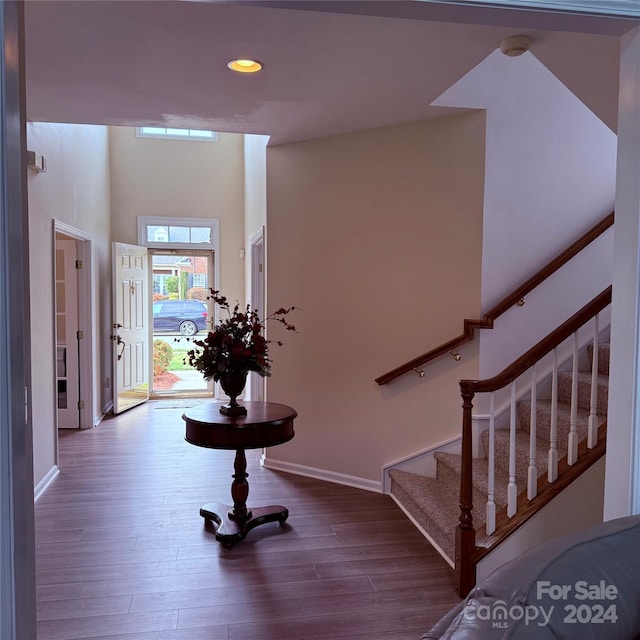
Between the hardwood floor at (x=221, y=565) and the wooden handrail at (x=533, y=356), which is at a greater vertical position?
the wooden handrail at (x=533, y=356)

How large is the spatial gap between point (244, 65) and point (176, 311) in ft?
22.7

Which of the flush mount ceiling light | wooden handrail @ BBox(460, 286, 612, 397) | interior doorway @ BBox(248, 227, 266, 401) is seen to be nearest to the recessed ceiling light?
the flush mount ceiling light

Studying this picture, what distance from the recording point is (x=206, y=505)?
3.38 meters

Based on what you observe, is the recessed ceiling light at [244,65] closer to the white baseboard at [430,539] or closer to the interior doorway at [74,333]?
the white baseboard at [430,539]

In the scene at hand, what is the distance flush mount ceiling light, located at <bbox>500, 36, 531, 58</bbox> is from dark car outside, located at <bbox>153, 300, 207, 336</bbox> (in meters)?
7.11

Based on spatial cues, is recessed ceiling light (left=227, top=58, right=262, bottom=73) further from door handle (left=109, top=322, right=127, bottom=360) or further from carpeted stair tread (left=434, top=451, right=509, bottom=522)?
door handle (left=109, top=322, right=127, bottom=360)

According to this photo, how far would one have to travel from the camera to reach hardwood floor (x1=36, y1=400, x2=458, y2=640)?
89.7 inches

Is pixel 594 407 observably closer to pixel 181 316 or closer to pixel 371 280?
pixel 371 280

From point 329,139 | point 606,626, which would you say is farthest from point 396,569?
point 329,139

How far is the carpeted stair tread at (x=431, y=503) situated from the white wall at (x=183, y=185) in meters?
4.39

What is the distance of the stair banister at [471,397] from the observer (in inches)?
95.8

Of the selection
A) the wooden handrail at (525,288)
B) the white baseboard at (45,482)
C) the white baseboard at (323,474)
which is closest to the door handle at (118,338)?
the white baseboard at (45,482)

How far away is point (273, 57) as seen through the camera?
8.21ft

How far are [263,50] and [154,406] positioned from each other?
5281 mm
